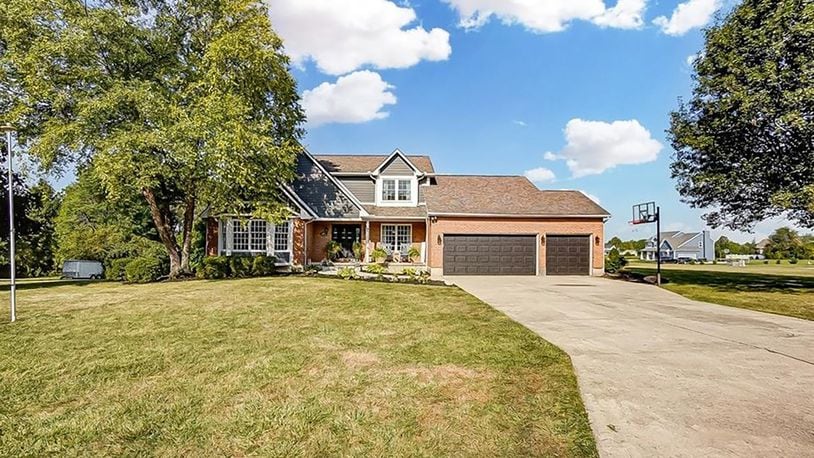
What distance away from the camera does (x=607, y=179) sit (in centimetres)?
2375

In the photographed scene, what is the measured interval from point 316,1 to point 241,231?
11717 mm

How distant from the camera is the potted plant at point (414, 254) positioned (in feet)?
74.2

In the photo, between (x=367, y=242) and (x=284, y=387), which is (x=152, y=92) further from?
(x=284, y=387)

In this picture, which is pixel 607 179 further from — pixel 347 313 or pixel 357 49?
pixel 347 313

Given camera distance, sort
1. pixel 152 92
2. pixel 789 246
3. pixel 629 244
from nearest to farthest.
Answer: pixel 152 92
pixel 789 246
pixel 629 244

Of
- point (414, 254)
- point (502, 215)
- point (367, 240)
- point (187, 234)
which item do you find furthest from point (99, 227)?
point (502, 215)

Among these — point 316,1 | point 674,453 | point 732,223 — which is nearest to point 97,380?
point 674,453

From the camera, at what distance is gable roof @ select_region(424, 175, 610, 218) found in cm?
2058

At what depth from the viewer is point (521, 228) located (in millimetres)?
20609

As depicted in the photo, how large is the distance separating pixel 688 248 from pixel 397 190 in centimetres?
6027

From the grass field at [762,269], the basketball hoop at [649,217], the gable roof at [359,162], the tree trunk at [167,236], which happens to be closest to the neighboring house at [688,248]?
the grass field at [762,269]

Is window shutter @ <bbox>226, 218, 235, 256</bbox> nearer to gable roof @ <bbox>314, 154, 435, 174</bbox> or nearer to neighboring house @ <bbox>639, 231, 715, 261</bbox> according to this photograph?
gable roof @ <bbox>314, 154, 435, 174</bbox>

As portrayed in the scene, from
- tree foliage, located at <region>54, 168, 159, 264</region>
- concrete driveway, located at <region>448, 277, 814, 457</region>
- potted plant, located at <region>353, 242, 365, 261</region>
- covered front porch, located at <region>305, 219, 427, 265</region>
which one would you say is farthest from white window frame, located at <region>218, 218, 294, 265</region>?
concrete driveway, located at <region>448, 277, 814, 457</region>

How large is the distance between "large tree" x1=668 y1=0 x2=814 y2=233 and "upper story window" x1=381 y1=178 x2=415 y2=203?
1330 cm
